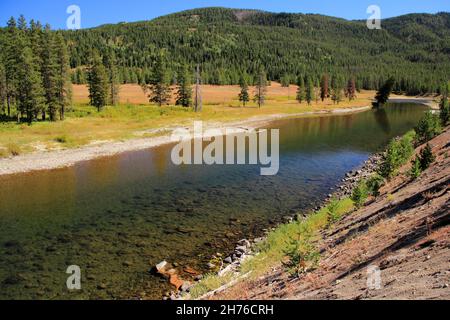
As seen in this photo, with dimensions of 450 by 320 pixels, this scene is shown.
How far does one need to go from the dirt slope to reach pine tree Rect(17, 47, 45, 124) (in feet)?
185

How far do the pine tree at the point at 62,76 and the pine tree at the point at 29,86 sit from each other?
446cm

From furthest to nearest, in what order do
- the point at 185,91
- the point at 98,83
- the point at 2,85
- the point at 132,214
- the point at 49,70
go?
the point at 185,91 → the point at 98,83 → the point at 2,85 → the point at 49,70 → the point at 132,214

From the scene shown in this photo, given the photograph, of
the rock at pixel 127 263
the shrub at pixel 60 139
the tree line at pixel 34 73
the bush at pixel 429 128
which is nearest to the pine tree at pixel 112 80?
the tree line at pixel 34 73

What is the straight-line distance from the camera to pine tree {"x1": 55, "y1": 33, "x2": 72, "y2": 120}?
68.2m

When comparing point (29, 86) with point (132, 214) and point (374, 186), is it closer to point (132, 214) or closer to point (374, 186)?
point (132, 214)

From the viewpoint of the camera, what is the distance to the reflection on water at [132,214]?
63.1 feet

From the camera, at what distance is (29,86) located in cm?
6188

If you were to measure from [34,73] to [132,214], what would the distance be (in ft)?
149

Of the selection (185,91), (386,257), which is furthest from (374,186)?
(185,91)

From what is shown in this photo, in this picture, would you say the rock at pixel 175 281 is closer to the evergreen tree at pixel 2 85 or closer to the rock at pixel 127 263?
the rock at pixel 127 263

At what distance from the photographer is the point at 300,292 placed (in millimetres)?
13086

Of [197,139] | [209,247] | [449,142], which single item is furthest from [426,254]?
[197,139]
